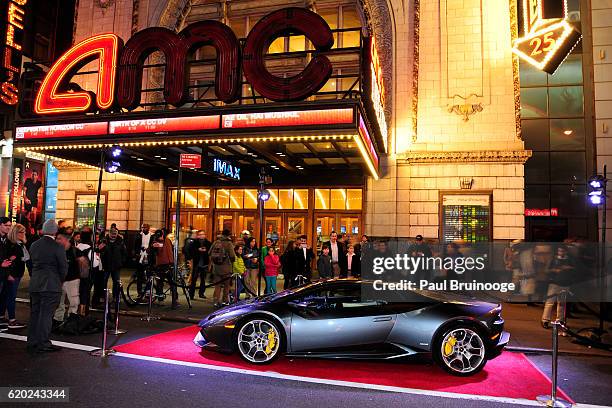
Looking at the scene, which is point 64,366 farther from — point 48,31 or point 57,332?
point 48,31

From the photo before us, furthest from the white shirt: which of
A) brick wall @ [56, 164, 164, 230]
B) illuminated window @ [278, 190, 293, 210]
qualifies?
brick wall @ [56, 164, 164, 230]

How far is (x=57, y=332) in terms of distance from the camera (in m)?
8.20

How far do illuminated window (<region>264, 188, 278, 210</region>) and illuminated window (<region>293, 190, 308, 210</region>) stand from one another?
2.54ft

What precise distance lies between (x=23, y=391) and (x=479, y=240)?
45.8 feet

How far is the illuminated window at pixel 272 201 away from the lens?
1847 cm

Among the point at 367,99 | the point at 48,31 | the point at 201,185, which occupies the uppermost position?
the point at 48,31

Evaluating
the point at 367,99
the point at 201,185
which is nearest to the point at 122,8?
the point at 201,185

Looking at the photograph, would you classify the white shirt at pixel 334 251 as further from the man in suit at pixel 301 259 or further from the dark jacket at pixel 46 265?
the dark jacket at pixel 46 265

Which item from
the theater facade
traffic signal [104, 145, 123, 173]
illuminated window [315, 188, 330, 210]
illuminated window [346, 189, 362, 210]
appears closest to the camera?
the theater facade

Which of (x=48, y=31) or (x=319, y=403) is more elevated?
(x=48, y=31)

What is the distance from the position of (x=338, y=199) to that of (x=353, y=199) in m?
0.60

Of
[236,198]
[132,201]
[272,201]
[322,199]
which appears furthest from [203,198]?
[322,199]

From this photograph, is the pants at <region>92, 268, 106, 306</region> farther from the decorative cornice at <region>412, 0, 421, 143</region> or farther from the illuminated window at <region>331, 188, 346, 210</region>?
the decorative cornice at <region>412, 0, 421, 143</region>

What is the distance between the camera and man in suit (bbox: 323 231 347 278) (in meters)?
12.7
